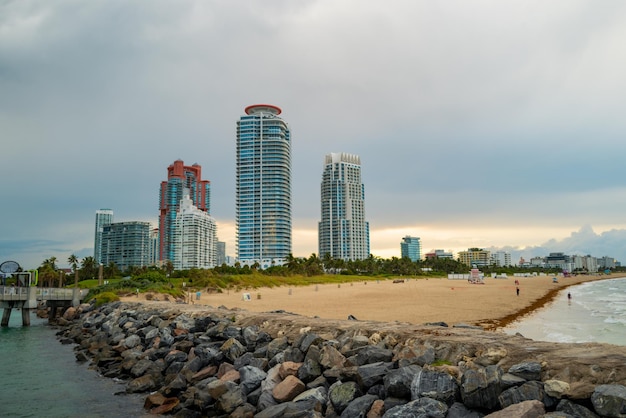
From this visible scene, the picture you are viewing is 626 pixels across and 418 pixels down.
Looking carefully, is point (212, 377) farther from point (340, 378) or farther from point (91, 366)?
point (91, 366)

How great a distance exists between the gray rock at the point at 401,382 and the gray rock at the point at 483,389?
1.15 m

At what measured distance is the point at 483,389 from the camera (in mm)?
7199

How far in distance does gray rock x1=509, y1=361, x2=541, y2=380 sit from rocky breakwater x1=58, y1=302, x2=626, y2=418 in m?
0.02

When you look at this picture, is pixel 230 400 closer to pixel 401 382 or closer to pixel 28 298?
pixel 401 382

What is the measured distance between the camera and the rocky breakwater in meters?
6.78

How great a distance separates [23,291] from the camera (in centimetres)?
4109

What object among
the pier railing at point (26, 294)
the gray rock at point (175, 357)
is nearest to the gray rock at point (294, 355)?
the gray rock at point (175, 357)

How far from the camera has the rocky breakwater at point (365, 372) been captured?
6.78 metres

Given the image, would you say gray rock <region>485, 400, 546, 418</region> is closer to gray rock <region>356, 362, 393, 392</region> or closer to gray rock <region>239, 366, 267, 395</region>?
gray rock <region>356, 362, 393, 392</region>

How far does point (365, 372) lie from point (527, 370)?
329cm

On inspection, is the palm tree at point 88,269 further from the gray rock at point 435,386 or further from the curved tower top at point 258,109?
the gray rock at point 435,386

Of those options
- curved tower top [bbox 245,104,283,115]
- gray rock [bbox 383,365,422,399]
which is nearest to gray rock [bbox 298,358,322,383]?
gray rock [bbox 383,365,422,399]

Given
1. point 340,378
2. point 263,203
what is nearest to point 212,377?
point 340,378

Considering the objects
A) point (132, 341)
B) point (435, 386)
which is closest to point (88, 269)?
point (132, 341)
